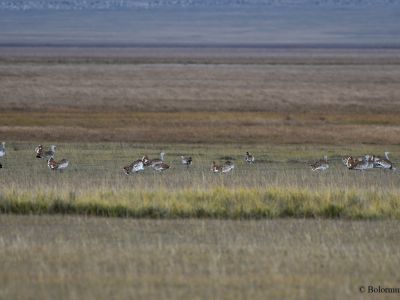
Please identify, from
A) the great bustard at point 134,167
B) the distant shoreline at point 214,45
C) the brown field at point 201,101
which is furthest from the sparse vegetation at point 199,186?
the distant shoreline at point 214,45

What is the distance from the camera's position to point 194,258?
1070cm

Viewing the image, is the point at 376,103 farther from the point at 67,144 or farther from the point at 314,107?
the point at 67,144

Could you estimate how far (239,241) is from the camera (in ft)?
38.9

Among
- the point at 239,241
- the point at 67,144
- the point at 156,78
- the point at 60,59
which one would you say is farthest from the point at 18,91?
the point at 239,241

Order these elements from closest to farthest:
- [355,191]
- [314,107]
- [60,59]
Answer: [355,191] < [314,107] < [60,59]

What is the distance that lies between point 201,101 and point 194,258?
36.4 metres

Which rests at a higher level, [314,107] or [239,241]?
[239,241]

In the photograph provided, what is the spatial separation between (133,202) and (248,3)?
17339 centimetres

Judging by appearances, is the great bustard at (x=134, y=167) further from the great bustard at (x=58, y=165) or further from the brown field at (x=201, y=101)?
the brown field at (x=201, y=101)

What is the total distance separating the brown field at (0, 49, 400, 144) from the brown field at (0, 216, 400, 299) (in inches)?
697

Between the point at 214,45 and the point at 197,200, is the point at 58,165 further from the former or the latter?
the point at 214,45

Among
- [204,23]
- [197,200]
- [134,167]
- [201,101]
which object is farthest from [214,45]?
[197,200]

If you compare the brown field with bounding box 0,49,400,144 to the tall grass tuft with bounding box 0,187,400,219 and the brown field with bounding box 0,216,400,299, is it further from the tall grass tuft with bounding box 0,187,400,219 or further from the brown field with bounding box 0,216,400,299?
the brown field with bounding box 0,216,400,299

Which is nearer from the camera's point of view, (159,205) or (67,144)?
(159,205)
